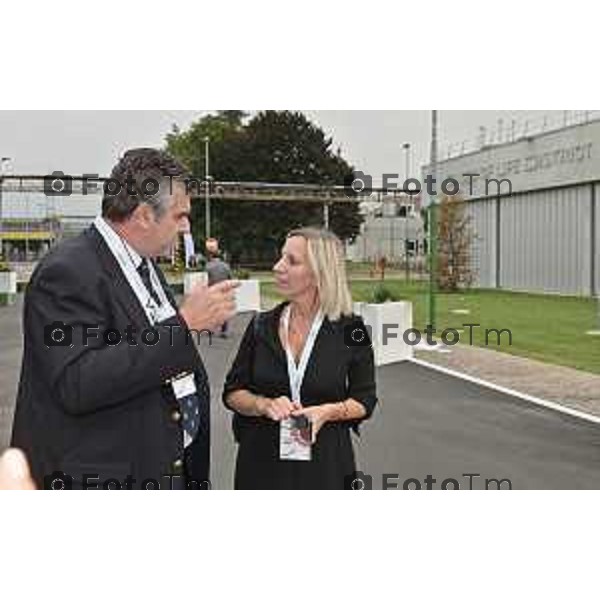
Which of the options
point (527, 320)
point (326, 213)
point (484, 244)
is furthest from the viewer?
point (484, 244)

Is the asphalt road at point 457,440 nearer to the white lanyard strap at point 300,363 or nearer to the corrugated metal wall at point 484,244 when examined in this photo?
the white lanyard strap at point 300,363

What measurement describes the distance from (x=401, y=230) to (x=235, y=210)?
2.43 metres

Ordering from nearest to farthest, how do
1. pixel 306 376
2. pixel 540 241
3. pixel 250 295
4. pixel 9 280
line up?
pixel 306 376
pixel 250 295
pixel 9 280
pixel 540 241

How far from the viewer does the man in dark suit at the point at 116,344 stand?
219 cm

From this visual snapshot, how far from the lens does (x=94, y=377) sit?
84.5 inches

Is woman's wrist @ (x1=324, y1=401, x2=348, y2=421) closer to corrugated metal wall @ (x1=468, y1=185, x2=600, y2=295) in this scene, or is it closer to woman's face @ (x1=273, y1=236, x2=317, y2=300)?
woman's face @ (x1=273, y1=236, x2=317, y2=300)

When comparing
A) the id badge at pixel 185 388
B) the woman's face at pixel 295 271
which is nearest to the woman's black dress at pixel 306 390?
the woman's face at pixel 295 271

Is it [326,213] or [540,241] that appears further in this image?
[540,241]

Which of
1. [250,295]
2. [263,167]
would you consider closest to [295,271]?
[250,295]

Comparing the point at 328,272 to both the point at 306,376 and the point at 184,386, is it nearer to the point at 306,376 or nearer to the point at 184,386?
the point at 306,376

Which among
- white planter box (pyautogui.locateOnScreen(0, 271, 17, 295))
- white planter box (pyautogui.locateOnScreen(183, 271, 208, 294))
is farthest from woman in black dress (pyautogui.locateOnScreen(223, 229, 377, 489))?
white planter box (pyautogui.locateOnScreen(0, 271, 17, 295))

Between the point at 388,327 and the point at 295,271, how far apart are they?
8.32 metres
